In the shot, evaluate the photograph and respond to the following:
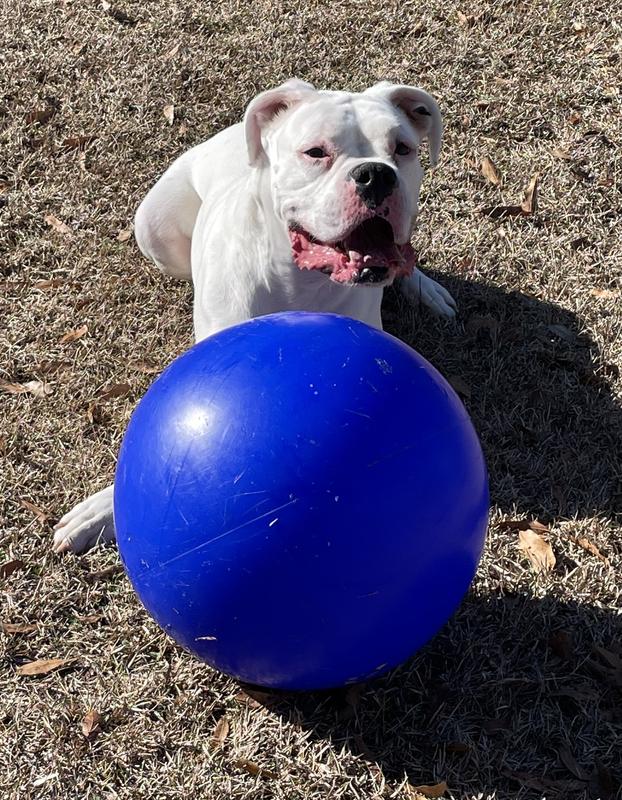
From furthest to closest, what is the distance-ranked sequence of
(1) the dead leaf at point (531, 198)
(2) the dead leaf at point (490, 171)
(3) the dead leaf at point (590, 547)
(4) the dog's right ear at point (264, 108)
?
(2) the dead leaf at point (490, 171), (1) the dead leaf at point (531, 198), (3) the dead leaf at point (590, 547), (4) the dog's right ear at point (264, 108)

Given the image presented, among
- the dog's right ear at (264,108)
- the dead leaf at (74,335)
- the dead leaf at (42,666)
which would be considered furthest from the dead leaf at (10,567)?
the dog's right ear at (264,108)

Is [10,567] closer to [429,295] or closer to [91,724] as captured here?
[91,724]

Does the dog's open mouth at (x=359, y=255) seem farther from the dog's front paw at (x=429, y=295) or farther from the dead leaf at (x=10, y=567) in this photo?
the dead leaf at (x=10, y=567)

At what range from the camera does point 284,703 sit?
3461mm

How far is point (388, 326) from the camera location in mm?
5273

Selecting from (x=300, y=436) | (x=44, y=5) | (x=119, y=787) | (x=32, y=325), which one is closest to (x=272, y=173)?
(x=300, y=436)

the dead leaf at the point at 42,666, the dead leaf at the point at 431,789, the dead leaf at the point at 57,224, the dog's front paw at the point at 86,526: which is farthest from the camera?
the dead leaf at the point at 57,224

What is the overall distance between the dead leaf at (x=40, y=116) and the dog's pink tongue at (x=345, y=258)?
3.41 meters

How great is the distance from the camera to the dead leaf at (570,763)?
3363 millimetres

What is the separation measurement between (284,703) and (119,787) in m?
0.63

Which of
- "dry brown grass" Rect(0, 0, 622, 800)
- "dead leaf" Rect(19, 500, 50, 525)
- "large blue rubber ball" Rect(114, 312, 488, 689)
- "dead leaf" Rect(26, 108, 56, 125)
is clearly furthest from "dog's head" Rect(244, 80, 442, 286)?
"dead leaf" Rect(26, 108, 56, 125)

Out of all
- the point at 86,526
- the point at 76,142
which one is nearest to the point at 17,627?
the point at 86,526

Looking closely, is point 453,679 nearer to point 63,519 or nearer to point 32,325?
point 63,519

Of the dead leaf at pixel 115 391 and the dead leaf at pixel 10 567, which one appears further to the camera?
the dead leaf at pixel 115 391
